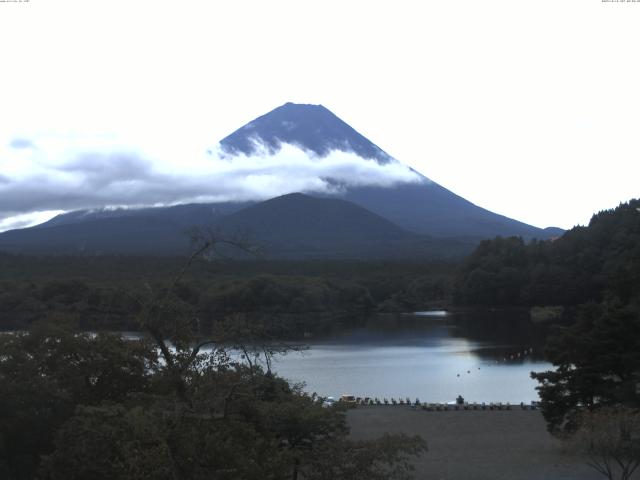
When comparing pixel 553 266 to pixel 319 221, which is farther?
pixel 319 221

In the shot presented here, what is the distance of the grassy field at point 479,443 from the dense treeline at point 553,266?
3148 centimetres

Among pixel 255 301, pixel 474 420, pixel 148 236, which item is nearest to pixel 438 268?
pixel 255 301

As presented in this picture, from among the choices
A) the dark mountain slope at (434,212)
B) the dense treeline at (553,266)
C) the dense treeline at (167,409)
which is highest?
the dark mountain slope at (434,212)

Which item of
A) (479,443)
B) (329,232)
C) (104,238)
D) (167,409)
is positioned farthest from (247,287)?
(329,232)

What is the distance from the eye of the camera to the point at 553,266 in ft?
167

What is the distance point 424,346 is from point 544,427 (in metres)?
17.9

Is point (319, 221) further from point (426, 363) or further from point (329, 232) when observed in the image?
point (426, 363)

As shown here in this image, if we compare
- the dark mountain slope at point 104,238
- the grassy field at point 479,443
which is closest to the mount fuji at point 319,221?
the dark mountain slope at point 104,238

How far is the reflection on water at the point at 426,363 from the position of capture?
75.5ft

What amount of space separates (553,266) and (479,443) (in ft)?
127

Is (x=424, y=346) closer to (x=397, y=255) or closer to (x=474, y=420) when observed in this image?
(x=474, y=420)

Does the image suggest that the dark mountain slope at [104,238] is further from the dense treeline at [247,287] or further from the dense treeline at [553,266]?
the dense treeline at [553,266]

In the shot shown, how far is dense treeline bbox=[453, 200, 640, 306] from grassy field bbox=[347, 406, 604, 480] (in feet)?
103

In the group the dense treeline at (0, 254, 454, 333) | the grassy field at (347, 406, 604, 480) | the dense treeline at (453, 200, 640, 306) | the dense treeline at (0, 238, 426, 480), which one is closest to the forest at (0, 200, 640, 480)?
the dense treeline at (0, 238, 426, 480)
